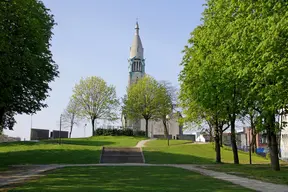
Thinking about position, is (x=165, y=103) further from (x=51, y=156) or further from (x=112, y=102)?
(x=51, y=156)

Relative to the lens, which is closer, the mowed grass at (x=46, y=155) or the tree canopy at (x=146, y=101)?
the mowed grass at (x=46, y=155)

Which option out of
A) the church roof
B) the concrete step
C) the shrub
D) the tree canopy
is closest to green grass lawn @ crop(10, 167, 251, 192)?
the concrete step

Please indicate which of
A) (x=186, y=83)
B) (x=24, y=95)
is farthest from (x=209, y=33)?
(x=24, y=95)

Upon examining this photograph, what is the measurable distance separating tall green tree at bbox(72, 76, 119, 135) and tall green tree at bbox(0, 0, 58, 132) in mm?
32441

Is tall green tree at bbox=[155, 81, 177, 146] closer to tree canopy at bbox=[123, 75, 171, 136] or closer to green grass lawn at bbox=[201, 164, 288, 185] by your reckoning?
tree canopy at bbox=[123, 75, 171, 136]

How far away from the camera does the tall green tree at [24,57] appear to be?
17916 millimetres

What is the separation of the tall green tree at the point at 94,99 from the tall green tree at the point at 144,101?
330 centimetres

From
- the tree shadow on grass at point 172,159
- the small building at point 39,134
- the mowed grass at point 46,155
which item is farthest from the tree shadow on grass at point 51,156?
A: the small building at point 39,134

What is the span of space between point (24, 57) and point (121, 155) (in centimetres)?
1779

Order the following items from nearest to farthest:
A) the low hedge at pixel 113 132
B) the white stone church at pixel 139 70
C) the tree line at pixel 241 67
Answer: the tree line at pixel 241 67
the low hedge at pixel 113 132
the white stone church at pixel 139 70

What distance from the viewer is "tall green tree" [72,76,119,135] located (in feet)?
211

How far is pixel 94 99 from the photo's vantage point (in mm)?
64812

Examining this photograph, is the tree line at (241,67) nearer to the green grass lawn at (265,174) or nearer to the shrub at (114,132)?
the green grass lawn at (265,174)

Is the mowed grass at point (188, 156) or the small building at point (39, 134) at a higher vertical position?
the small building at point (39, 134)
